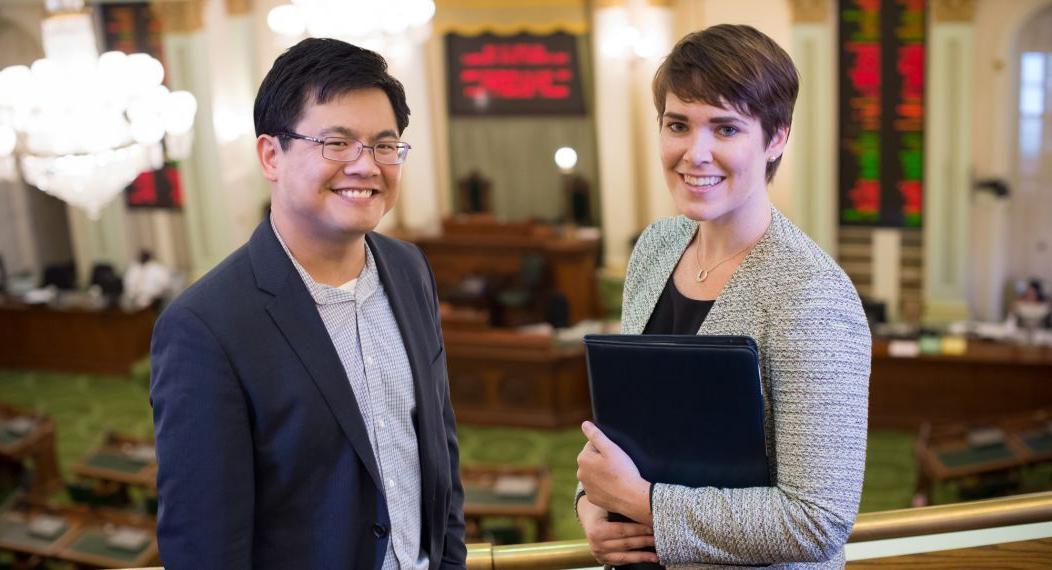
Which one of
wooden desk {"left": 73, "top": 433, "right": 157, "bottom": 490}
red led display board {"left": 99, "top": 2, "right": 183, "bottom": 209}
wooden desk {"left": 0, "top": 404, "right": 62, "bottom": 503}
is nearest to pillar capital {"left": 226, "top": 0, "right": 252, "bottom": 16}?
red led display board {"left": 99, "top": 2, "right": 183, "bottom": 209}

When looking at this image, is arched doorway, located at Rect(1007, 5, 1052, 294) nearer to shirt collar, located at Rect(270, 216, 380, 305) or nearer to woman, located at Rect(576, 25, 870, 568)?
woman, located at Rect(576, 25, 870, 568)

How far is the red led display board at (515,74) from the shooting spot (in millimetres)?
14031

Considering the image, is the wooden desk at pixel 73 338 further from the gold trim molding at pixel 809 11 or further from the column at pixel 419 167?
the gold trim molding at pixel 809 11

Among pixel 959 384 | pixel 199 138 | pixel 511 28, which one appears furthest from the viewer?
pixel 511 28

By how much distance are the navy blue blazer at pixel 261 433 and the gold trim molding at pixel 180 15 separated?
11.6 meters

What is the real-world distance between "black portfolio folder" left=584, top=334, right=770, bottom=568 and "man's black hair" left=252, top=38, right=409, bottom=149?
553 millimetres

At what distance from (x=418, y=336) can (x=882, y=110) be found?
941 centimetres

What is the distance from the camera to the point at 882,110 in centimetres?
1048

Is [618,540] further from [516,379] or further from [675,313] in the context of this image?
[516,379]

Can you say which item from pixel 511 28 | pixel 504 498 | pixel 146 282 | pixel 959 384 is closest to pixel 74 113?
pixel 504 498

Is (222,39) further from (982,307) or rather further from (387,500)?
(387,500)

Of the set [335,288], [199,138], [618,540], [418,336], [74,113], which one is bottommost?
[618,540]

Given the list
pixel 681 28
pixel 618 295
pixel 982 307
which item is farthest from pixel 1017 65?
pixel 618 295

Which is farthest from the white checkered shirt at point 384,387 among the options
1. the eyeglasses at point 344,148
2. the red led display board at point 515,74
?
the red led display board at point 515,74
